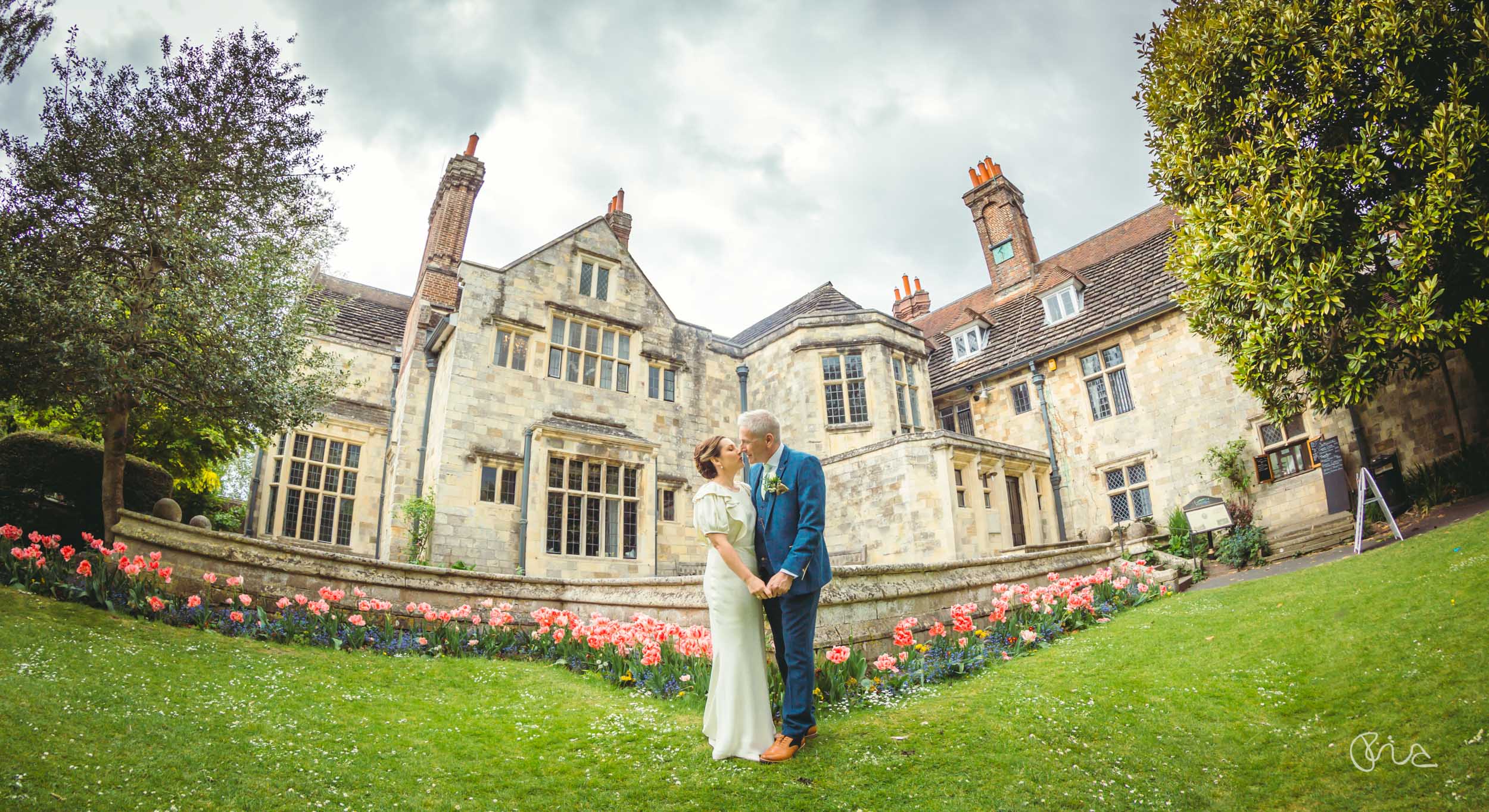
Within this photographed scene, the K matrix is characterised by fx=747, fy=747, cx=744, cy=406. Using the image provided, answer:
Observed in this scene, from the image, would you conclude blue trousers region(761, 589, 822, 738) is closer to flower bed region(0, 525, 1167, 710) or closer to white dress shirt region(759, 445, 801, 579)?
white dress shirt region(759, 445, 801, 579)

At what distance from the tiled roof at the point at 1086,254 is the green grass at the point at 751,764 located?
18730mm

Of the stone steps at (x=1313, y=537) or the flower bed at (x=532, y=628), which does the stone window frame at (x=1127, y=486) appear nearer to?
the stone steps at (x=1313, y=537)

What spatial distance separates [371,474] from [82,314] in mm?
10772

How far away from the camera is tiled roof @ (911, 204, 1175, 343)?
25547 mm

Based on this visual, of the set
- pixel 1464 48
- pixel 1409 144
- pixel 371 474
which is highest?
pixel 1464 48

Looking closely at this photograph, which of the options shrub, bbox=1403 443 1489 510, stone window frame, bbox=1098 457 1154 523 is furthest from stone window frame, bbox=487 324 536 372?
shrub, bbox=1403 443 1489 510

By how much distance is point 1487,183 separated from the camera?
10898 mm

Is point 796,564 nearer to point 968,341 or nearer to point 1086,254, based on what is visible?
point 968,341

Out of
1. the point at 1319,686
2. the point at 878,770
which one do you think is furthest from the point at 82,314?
the point at 1319,686

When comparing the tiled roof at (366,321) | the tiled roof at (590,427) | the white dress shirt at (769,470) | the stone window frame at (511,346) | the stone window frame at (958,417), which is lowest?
the white dress shirt at (769,470)

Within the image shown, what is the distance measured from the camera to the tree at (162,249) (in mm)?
8766

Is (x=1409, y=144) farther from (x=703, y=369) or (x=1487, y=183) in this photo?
(x=703, y=369)

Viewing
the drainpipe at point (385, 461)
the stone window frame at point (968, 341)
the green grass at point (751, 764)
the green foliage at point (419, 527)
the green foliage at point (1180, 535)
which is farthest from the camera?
the stone window frame at point (968, 341)

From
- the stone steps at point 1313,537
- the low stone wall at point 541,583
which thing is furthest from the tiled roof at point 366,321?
the stone steps at point 1313,537
